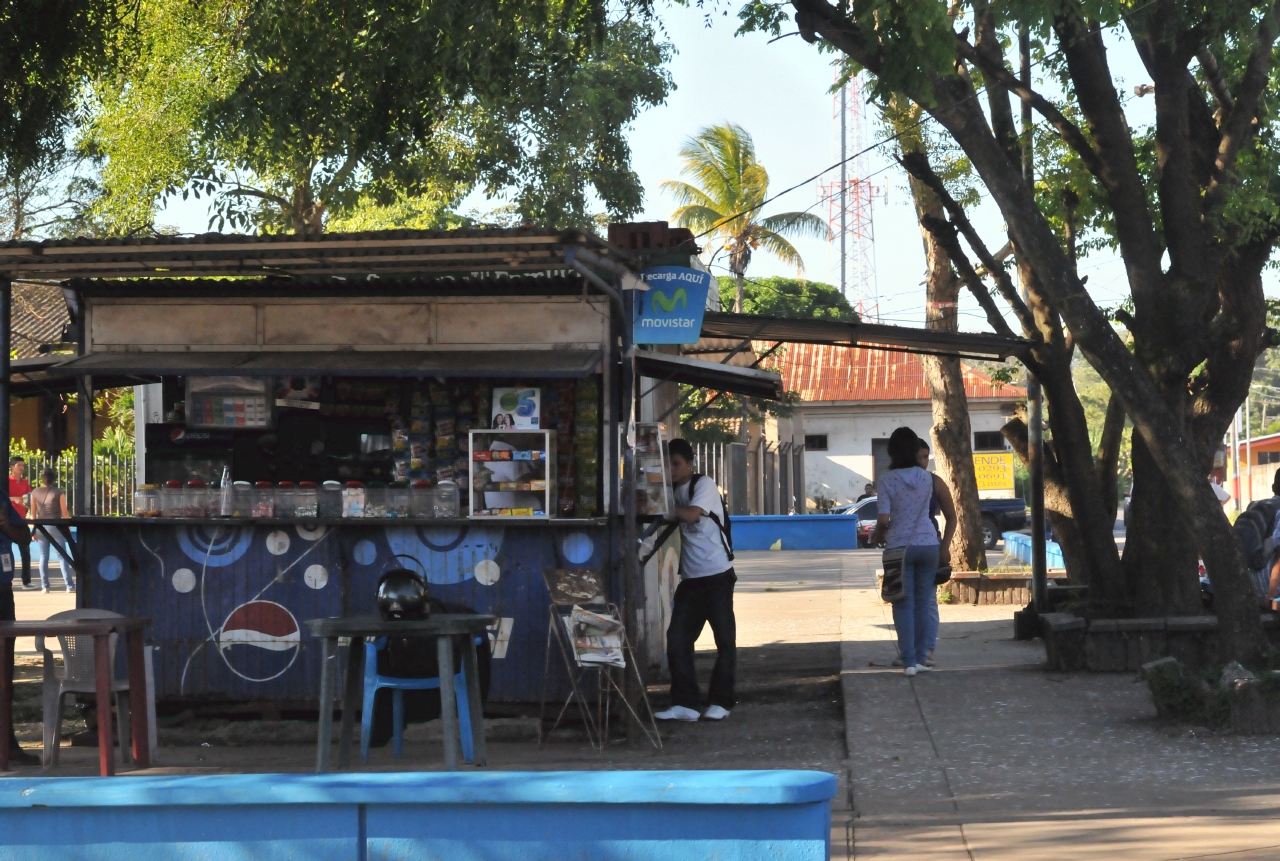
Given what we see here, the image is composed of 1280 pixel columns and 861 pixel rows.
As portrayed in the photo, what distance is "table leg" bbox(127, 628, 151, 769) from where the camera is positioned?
24.4 ft

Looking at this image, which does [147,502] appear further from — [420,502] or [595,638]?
[595,638]

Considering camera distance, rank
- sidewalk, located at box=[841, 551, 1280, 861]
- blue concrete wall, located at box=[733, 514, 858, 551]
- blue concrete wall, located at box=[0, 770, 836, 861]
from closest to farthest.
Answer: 1. blue concrete wall, located at box=[0, 770, 836, 861]
2. sidewalk, located at box=[841, 551, 1280, 861]
3. blue concrete wall, located at box=[733, 514, 858, 551]

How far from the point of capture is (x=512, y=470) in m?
8.61

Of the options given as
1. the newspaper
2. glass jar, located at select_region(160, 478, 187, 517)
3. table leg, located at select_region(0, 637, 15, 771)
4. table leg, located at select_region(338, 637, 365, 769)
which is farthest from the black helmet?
glass jar, located at select_region(160, 478, 187, 517)

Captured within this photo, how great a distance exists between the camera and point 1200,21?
9.37m

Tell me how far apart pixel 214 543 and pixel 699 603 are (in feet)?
10.1

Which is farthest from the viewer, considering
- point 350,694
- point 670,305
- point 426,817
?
point 670,305

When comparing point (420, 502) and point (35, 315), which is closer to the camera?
point (420, 502)

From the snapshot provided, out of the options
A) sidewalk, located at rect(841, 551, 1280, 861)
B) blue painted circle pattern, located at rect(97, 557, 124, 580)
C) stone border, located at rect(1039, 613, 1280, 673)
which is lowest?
sidewalk, located at rect(841, 551, 1280, 861)

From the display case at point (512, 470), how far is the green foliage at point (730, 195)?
22006mm

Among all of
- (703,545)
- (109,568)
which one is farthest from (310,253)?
(703,545)

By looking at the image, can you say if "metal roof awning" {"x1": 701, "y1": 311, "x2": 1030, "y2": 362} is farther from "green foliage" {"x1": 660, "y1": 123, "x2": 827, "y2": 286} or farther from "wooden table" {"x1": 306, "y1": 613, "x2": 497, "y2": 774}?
"green foliage" {"x1": 660, "y1": 123, "x2": 827, "y2": 286}

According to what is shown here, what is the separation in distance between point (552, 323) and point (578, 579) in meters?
1.63

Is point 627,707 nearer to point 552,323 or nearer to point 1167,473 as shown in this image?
point 552,323
